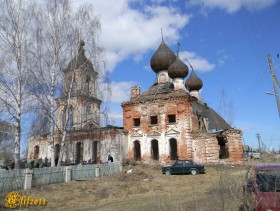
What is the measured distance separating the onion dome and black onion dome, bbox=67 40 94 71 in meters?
20.0

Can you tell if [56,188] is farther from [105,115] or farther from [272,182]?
[272,182]

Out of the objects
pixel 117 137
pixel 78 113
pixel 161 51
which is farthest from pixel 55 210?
pixel 161 51

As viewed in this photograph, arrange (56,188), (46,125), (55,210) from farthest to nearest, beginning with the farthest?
(46,125), (56,188), (55,210)

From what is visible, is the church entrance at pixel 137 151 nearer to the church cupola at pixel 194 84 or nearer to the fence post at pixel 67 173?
the church cupola at pixel 194 84

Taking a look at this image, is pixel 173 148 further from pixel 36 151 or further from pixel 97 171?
pixel 36 151

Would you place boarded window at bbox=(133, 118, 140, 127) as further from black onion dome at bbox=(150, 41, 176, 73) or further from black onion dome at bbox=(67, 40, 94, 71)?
black onion dome at bbox=(67, 40, 94, 71)

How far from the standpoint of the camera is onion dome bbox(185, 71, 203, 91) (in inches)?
1451

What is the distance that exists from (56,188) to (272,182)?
12.7 metres

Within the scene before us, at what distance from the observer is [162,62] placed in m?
33.9

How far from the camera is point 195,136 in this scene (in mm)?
27672

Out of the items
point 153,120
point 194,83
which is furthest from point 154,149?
point 194,83

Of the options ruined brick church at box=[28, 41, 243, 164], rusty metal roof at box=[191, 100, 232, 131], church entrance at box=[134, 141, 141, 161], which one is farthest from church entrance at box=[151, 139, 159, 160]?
rusty metal roof at box=[191, 100, 232, 131]

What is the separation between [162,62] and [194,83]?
5710 millimetres

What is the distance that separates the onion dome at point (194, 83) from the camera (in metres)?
36.8
